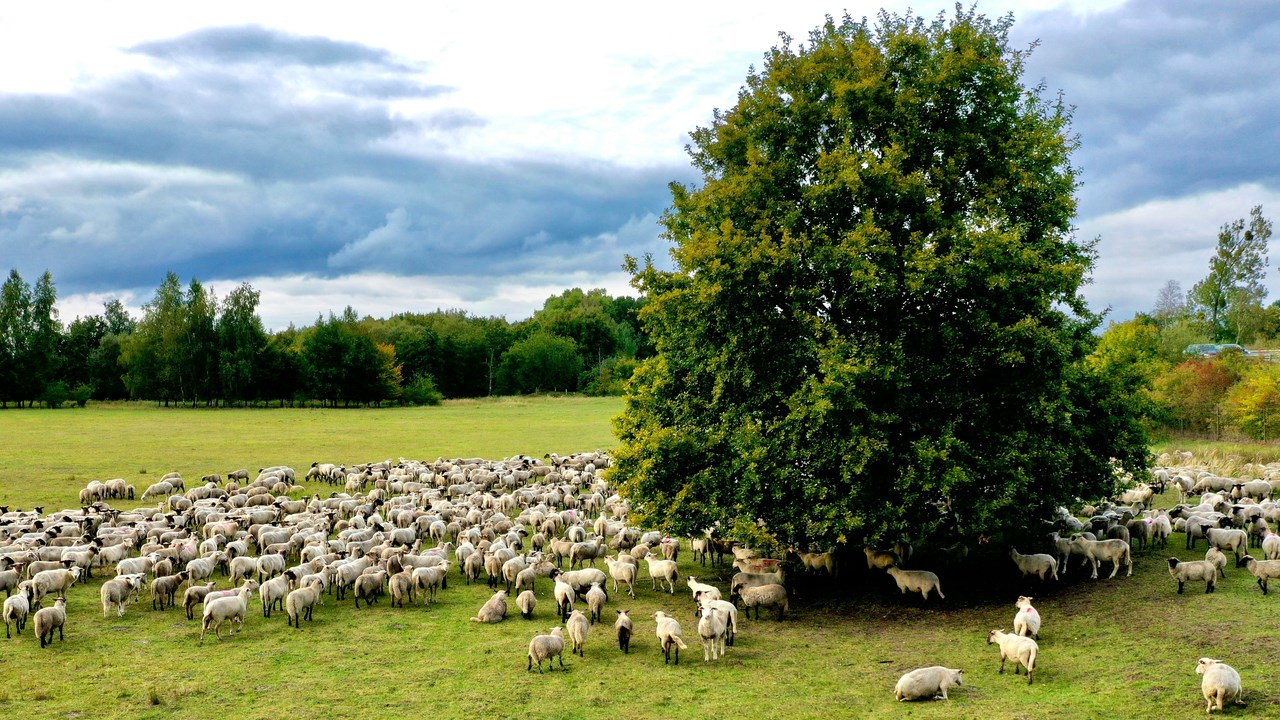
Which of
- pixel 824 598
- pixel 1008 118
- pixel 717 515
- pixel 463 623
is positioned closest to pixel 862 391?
pixel 717 515

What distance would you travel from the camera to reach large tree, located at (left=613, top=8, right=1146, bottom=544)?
1903cm

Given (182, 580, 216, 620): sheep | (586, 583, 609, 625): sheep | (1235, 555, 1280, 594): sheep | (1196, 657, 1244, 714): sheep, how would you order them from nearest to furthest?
(1196, 657, 1244, 714): sheep → (1235, 555, 1280, 594): sheep → (586, 583, 609, 625): sheep → (182, 580, 216, 620): sheep

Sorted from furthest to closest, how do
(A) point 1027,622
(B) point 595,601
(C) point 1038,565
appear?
(C) point 1038,565 < (B) point 595,601 < (A) point 1027,622

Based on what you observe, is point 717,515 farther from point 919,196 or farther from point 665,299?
point 919,196

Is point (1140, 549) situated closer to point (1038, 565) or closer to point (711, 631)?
point (1038, 565)

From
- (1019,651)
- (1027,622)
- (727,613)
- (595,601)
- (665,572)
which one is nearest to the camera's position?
(1019,651)

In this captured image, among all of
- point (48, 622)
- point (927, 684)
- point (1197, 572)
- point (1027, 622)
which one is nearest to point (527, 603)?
point (927, 684)

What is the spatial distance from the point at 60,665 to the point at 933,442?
19058 millimetres

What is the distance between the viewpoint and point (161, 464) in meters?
48.2

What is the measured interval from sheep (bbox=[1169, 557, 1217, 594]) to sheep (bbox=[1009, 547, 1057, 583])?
8.82ft

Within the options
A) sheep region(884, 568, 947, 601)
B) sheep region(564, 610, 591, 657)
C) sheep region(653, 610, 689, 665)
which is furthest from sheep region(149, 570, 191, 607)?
sheep region(884, 568, 947, 601)

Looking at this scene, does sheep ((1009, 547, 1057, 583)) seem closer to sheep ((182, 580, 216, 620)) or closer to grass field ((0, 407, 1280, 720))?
grass field ((0, 407, 1280, 720))

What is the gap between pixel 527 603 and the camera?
2012 cm

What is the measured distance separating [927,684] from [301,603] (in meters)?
14.1
